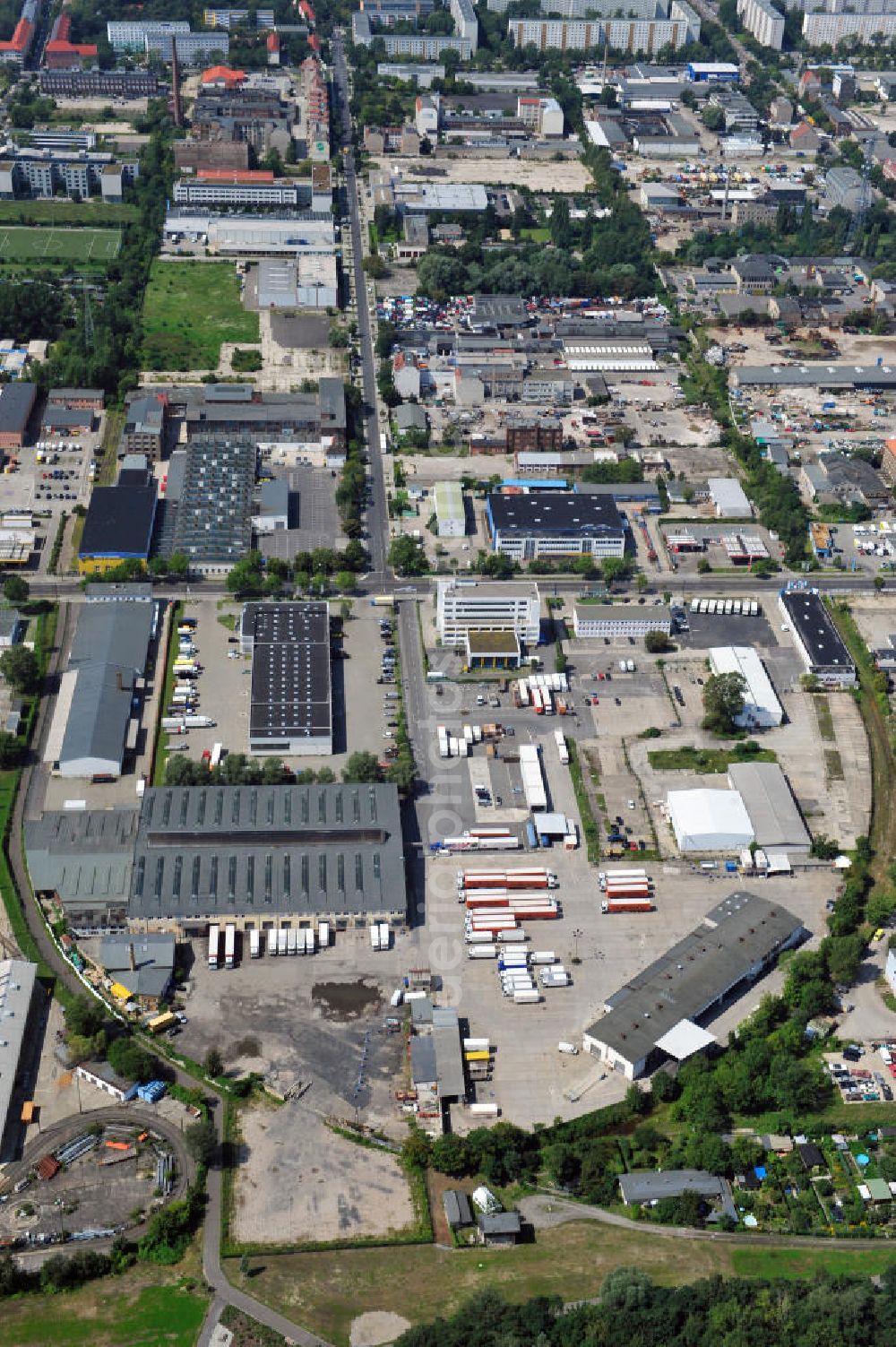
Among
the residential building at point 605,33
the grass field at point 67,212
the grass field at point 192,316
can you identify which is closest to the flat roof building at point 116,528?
the grass field at point 192,316

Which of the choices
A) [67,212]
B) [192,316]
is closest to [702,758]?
[192,316]

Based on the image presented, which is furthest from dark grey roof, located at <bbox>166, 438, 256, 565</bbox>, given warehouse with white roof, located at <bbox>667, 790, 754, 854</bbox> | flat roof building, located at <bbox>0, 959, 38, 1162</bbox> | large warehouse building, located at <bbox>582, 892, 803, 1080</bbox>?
large warehouse building, located at <bbox>582, 892, 803, 1080</bbox>

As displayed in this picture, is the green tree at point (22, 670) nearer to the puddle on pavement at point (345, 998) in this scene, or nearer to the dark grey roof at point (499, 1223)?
the puddle on pavement at point (345, 998)

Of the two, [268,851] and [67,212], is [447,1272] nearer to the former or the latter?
[268,851]

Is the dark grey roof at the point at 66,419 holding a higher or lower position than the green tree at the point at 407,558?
higher

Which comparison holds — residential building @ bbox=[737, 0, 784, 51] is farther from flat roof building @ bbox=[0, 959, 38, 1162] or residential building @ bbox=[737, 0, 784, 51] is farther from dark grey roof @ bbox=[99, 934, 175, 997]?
flat roof building @ bbox=[0, 959, 38, 1162]

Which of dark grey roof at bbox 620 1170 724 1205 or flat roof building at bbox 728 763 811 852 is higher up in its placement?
flat roof building at bbox 728 763 811 852
